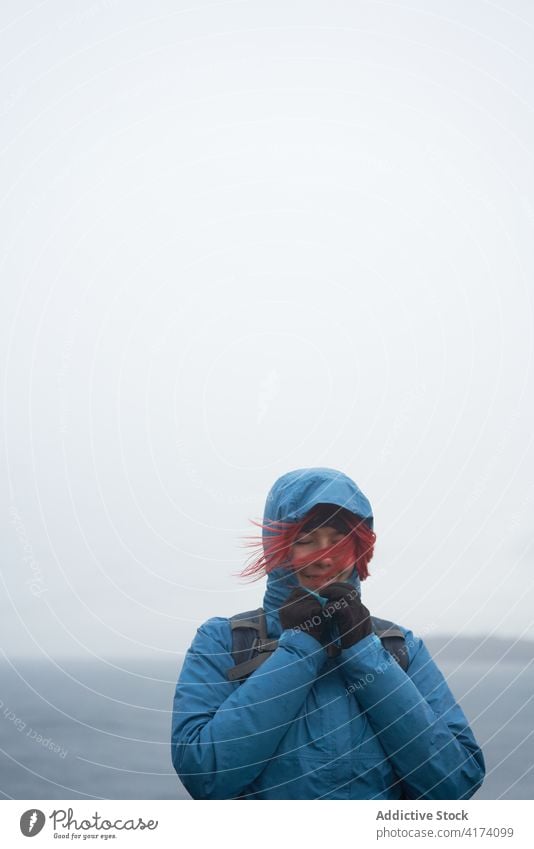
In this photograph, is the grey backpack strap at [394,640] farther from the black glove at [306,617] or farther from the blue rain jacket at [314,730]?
the black glove at [306,617]

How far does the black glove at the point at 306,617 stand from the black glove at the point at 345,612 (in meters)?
0.03

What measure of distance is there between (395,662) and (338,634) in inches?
8.9

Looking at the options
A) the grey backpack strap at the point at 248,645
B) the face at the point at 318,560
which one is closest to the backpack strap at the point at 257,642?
the grey backpack strap at the point at 248,645

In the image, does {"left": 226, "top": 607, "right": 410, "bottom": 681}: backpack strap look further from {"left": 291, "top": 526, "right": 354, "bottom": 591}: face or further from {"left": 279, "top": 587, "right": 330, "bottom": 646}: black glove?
{"left": 291, "top": 526, "right": 354, "bottom": 591}: face

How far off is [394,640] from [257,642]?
→ 0.53 meters

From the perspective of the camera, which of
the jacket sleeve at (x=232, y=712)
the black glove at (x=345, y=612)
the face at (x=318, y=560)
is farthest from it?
the face at (x=318, y=560)

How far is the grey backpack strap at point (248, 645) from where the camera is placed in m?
2.90

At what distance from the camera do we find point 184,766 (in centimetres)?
275

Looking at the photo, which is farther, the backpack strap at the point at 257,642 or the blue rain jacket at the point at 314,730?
the backpack strap at the point at 257,642

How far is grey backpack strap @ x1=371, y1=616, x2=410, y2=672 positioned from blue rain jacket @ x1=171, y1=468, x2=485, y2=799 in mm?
143

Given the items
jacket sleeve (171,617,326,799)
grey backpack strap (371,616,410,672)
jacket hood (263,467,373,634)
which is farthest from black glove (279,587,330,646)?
grey backpack strap (371,616,410,672)

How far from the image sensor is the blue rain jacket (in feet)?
8.96
